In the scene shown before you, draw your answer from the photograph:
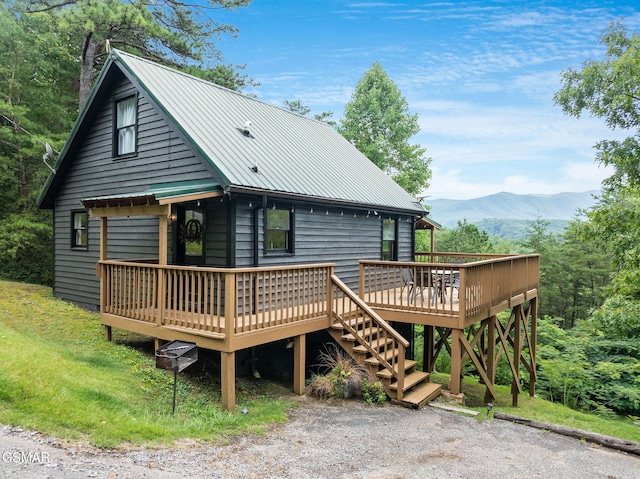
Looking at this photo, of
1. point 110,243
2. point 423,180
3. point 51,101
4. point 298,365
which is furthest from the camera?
point 423,180

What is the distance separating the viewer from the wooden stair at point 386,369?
7.96 meters

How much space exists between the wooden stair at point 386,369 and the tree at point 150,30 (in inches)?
527

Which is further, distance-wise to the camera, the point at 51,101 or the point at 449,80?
the point at 449,80

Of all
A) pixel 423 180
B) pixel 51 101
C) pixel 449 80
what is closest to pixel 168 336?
pixel 51 101

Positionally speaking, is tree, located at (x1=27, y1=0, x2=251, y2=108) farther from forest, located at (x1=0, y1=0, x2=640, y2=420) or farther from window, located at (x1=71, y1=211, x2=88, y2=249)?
window, located at (x1=71, y1=211, x2=88, y2=249)

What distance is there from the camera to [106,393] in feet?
19.9

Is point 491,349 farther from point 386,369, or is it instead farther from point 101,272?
point 101,272

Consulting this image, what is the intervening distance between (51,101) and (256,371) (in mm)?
15136

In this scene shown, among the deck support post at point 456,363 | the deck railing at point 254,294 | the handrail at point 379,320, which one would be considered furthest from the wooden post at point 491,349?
the handrail at point 379,320

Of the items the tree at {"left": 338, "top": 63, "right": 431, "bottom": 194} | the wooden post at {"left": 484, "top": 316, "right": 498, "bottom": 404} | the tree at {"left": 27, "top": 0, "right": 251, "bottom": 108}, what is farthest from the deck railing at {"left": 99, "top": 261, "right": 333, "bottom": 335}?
the tree at {"left": 338, "top": 63, "right": 431, "bottom": 194}

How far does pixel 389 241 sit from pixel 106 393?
386 inches

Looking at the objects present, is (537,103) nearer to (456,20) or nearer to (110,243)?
(456,20)

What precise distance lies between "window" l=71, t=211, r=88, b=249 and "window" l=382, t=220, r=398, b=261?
29.3 ft

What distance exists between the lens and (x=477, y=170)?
197875mm
